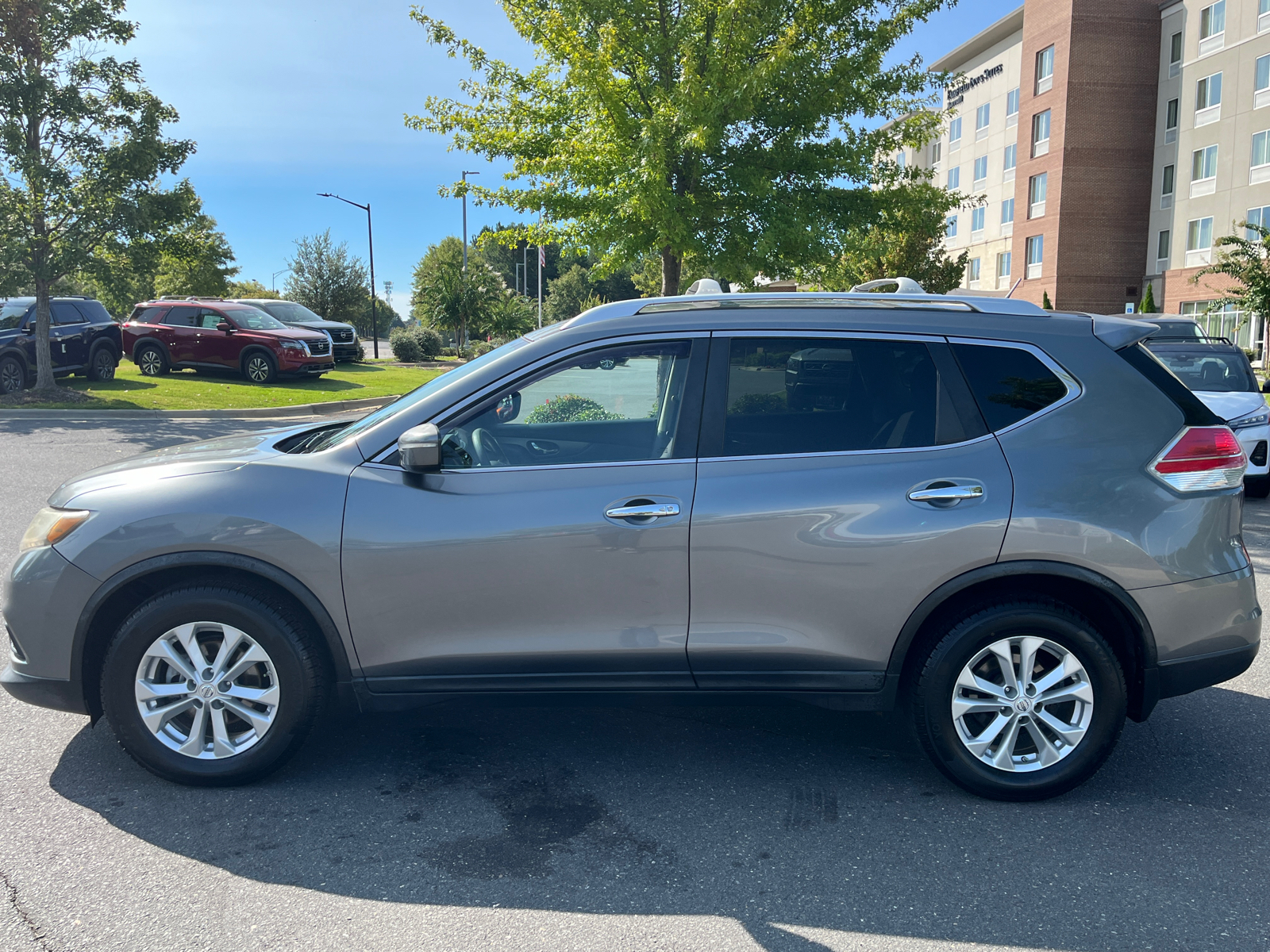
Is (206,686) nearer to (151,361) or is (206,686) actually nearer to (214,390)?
(214,390)

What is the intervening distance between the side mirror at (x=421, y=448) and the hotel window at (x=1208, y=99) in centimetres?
4588

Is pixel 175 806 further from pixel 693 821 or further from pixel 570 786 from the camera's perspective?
pixel 693 821

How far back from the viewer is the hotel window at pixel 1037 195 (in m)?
47.4

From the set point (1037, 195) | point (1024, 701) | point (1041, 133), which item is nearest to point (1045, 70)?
point (1041, 133)

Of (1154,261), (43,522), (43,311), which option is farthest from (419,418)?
(1154,261)

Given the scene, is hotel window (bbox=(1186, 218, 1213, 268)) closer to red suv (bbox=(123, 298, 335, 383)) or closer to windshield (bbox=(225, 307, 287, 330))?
red suv (bbox=(123, 298, 335, 383))

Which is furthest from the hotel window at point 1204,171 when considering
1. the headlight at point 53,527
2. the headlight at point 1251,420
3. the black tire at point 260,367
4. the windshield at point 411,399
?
the headlight at point 53,527

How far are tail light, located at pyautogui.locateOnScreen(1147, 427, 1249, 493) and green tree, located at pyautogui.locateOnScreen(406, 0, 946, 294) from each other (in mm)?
9861

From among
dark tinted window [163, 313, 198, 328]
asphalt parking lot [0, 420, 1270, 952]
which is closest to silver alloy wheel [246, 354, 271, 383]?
dark tinted window [163, 313, 198, 328]

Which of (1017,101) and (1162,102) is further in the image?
(1017,101)

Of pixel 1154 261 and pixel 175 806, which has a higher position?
pixel 1154 261

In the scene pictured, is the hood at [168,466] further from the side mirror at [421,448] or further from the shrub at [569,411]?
the shrub at [569,411]

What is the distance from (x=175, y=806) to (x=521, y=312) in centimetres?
4463

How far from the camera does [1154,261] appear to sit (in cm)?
4447
